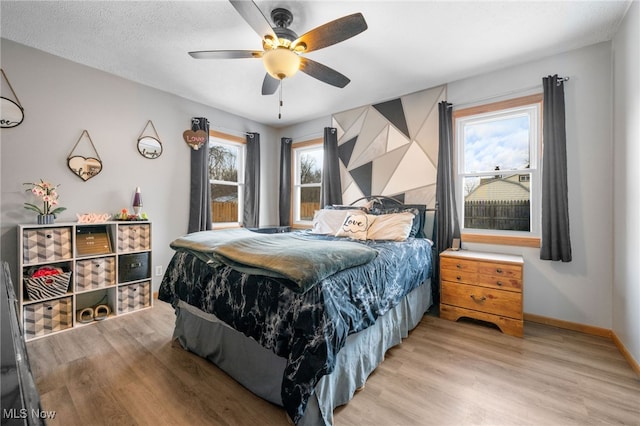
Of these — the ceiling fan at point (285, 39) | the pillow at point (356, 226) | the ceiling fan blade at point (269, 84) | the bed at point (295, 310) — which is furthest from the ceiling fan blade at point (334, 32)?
the pillow at point (356, 226)

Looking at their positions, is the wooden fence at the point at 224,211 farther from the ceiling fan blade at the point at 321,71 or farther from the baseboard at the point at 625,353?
the baseboard at the point at 625,353

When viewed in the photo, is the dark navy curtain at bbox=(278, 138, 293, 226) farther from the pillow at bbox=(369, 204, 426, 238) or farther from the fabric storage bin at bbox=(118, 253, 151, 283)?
the fabric storage bin at bbox=(118, 253, 151, 283)

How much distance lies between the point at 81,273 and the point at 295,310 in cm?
251

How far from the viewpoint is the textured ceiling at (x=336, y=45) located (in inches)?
78.0

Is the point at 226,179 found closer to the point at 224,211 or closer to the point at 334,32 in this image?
the point at 224,211

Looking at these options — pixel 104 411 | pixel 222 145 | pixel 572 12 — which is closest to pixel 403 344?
pixel 104 411

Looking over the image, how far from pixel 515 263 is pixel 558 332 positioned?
80 cm

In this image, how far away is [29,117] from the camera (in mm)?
2508

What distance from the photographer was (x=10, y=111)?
7.91 ft

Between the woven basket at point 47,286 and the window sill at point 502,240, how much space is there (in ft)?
13.2

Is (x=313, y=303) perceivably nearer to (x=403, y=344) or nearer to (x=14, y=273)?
(x=403, y=344)

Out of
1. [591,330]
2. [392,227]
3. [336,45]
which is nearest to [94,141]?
[336,45]

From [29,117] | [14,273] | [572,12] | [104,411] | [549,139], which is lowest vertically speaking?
[104,411]

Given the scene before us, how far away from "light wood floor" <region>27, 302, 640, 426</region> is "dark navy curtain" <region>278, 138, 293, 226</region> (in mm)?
2657
